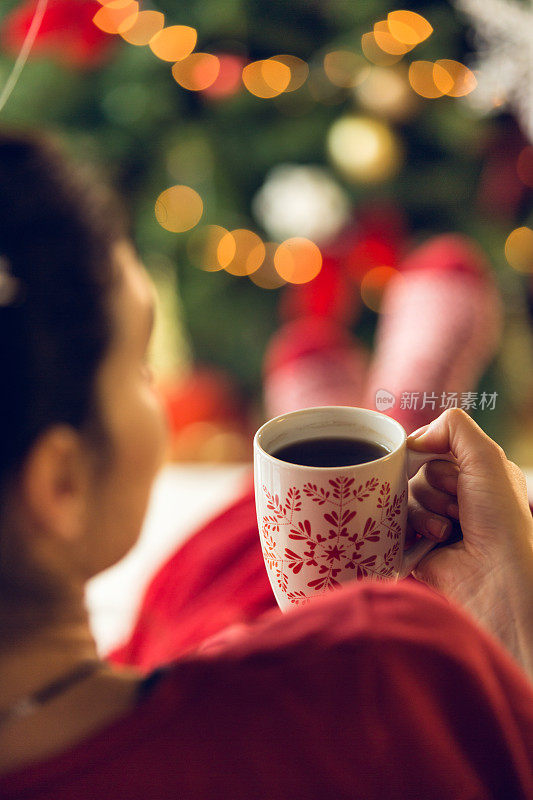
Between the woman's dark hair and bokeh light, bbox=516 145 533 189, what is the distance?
4.05 feet

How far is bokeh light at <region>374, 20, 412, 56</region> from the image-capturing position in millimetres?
1225

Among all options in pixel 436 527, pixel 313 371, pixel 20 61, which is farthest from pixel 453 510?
pixel 313 371

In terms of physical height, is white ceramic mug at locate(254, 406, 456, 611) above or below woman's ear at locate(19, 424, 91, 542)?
below

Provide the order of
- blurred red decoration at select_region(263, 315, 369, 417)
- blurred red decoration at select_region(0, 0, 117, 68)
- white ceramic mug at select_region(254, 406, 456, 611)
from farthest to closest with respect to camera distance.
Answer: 1. blurred red decoration at select_region(263, 315, 369, 417)
2. blurred red decoration at select_region(0, 0, 117, 68)
3. white ceramic mug at select_region(254, 406, 456, 611)

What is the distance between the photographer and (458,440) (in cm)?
46

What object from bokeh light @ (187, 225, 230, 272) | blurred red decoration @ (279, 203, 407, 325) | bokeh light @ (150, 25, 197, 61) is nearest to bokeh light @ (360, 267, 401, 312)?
blurred red decoration @ (279, 203, 407, 325)

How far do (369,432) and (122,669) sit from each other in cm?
21

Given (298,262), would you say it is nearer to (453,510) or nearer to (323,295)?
(323,295)

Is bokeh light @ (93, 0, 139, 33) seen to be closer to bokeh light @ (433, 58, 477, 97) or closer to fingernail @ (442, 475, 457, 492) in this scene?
bokeh light @ (433, 58, 477, 97)

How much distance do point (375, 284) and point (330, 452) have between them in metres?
1.03

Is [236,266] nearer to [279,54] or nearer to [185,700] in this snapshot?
[279,54]

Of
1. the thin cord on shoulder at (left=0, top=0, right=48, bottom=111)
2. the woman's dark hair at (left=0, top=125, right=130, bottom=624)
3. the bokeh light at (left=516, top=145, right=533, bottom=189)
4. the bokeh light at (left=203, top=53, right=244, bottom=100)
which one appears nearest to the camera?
the woman's dark hair at (left=0, top=125, right=130, bottom=624)

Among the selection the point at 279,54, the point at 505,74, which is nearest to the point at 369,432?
the point at 505,74

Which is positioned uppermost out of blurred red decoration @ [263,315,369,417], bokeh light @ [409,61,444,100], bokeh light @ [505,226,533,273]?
bokeh light @ [409,61,444,100]
